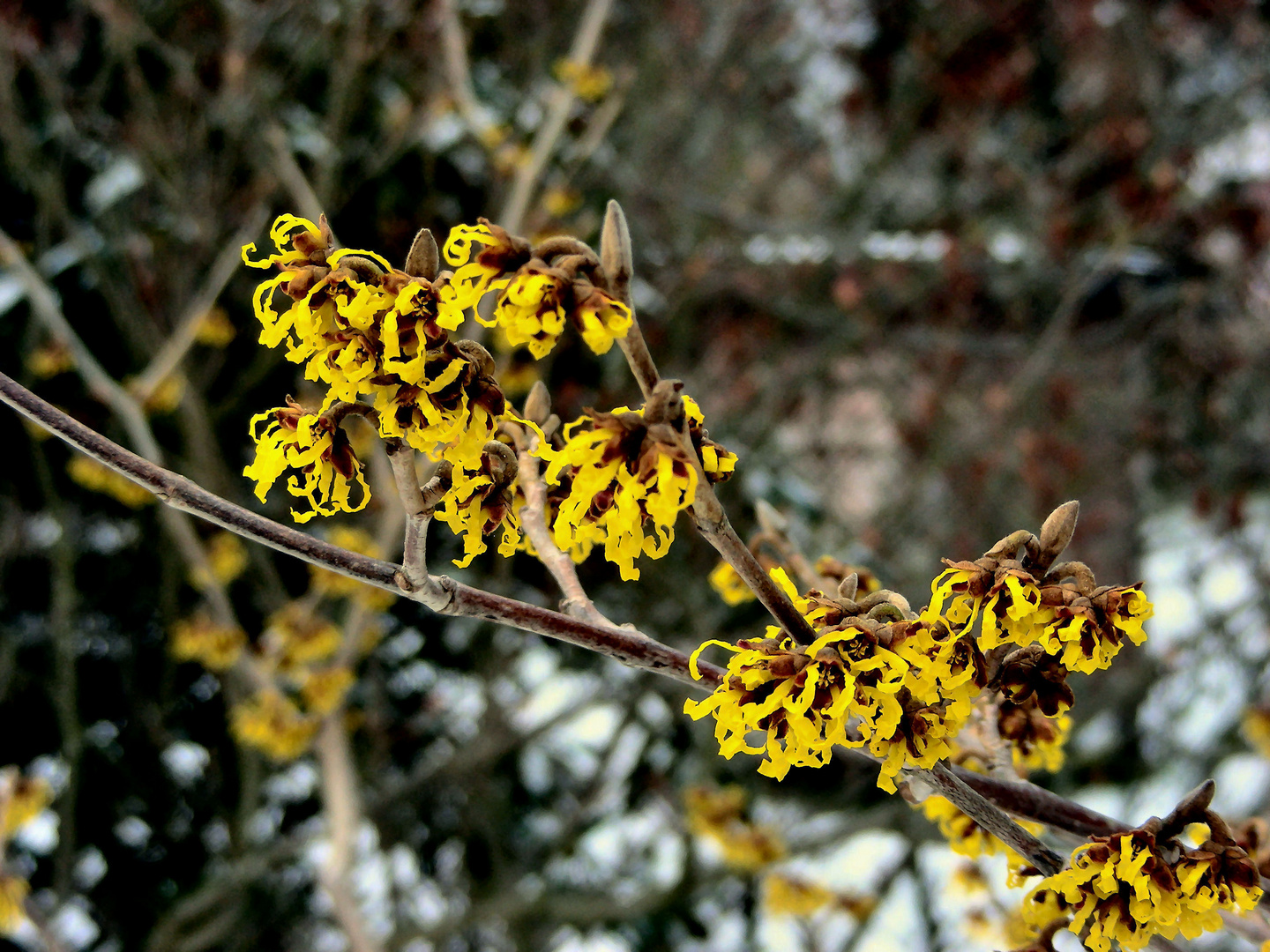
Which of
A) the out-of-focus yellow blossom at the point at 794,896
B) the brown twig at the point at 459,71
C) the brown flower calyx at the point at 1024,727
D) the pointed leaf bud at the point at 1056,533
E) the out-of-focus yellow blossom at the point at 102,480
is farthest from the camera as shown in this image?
the brown twig at the point at 459,71

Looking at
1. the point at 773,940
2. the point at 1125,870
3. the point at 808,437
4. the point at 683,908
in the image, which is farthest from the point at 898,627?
the point at 808,437

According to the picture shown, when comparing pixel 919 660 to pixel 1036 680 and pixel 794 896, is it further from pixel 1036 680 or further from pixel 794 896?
pixel 794 896

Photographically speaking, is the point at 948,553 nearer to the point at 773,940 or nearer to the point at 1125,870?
the point at 773,940

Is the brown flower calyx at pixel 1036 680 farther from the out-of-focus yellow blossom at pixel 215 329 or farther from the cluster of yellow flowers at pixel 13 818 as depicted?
the out-of-focus yellow blossom at pixel 215 329

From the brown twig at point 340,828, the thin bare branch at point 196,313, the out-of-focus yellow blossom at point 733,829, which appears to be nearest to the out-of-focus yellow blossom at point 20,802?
the brown twig at point 340,828

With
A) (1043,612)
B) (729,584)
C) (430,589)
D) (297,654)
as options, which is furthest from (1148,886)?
(297,654)
